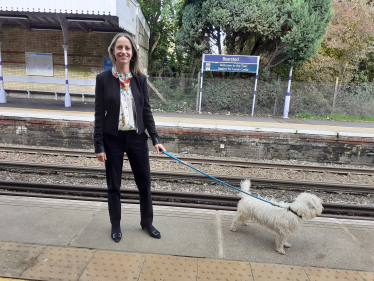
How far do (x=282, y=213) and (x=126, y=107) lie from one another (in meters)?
2.18

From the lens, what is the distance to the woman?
2.81 meters

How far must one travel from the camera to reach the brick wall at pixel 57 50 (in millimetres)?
15320

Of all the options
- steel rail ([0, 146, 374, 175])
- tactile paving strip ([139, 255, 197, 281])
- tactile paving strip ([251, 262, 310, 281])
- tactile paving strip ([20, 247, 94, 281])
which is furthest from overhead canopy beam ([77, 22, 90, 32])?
tactile paving strip ([251, 262, 310, 281])

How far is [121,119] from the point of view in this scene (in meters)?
2.86

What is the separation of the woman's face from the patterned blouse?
0.16m

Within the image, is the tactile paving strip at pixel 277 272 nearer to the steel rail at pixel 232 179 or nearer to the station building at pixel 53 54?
the steel rail at pixel 232 179

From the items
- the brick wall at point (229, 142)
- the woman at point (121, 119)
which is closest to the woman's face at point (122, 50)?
the woman at point (121, 119)

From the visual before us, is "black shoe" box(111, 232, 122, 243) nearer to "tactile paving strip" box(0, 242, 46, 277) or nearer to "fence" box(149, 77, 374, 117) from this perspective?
"tactile paving strip" box(0, 242, 46, 277)

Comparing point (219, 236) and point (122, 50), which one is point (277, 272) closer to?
point (219, 236)

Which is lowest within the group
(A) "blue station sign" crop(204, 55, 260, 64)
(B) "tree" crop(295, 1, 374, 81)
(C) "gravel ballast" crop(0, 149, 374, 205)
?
(C) "gravel ballast" crop(0, 149, 374, 205)

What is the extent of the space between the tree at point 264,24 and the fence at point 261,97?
5.96 feet

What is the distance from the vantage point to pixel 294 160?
27.3 feet

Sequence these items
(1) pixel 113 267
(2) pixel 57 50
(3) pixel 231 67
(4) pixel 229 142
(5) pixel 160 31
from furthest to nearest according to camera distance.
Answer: (5) pixel 160 31
(2) pixel 57 50
(3) pixel 231 67
(4) pixel 229 142
(1) pixel 113 267

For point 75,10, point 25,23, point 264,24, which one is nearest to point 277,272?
point 75,10
